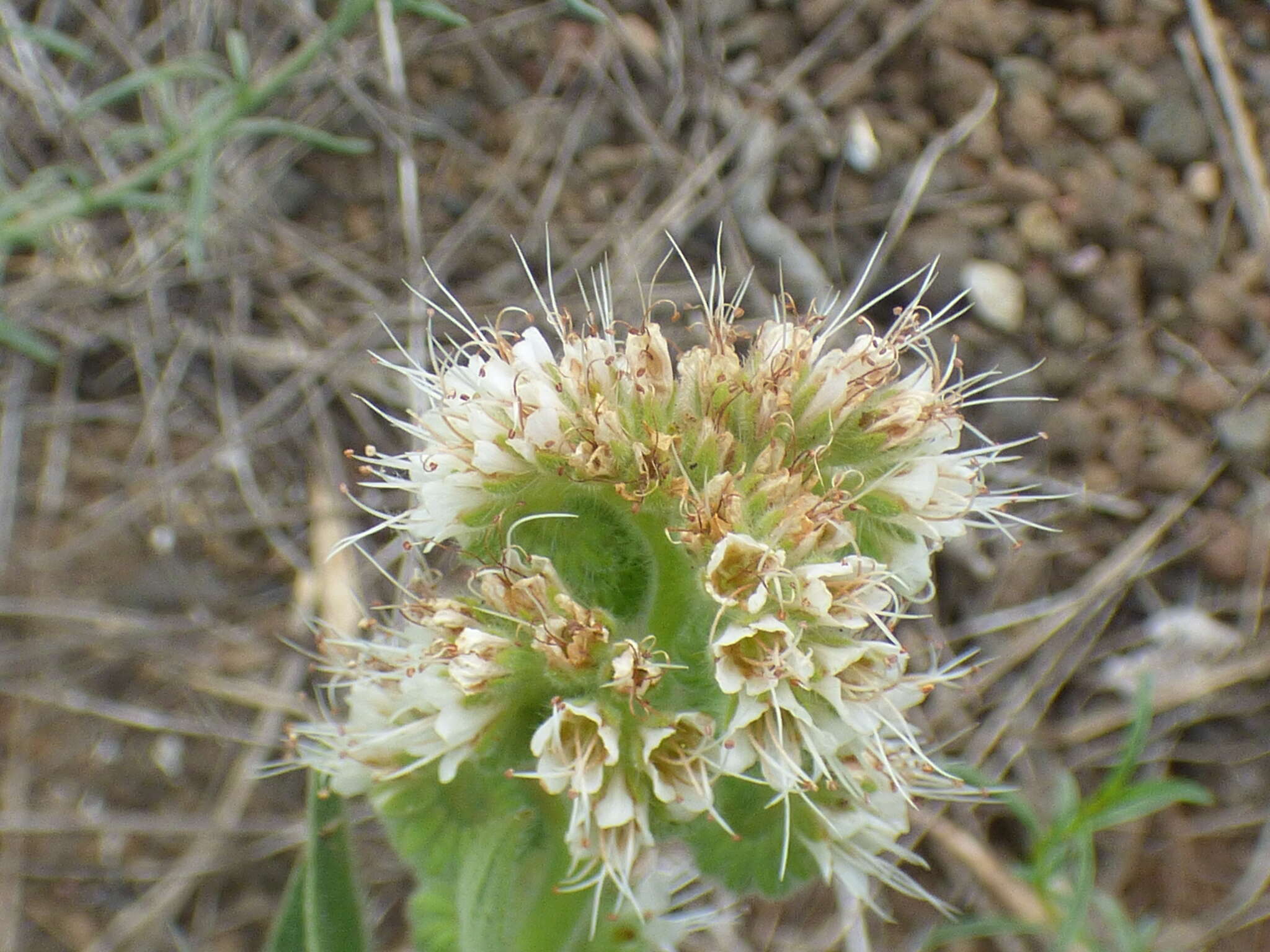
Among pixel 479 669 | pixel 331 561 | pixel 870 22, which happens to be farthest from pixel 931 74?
pixel 479 669

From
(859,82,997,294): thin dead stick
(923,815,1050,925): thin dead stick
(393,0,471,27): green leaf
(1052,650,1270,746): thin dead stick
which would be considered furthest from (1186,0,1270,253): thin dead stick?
(393,0,471,27): green leaf

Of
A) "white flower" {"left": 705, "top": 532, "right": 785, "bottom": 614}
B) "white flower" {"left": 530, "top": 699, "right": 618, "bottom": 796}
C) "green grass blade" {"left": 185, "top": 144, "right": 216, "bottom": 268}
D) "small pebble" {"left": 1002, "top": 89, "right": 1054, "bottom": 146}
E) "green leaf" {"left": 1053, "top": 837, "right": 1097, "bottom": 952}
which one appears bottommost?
"green leaf" {"left": 1053, "top": 837, "right": 1097, "bottom": 952}

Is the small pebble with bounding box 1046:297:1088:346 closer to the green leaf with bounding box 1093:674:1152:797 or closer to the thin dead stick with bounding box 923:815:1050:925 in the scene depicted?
the green leaf with bounding box 1093:674:1152:797

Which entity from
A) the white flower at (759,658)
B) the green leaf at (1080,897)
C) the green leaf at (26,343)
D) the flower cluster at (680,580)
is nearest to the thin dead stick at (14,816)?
the green leaf at (26,343)

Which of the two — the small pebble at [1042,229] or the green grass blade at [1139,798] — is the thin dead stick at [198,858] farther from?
the small pebble at [1042,229]

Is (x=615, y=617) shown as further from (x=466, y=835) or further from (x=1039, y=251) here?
(x=1039, y=251)

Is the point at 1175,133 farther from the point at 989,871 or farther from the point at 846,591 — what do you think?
the point at 846,591

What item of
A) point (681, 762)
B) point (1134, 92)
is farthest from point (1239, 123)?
point (681, 762)
